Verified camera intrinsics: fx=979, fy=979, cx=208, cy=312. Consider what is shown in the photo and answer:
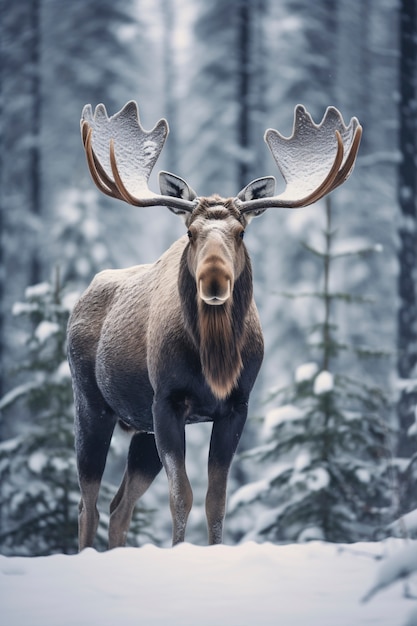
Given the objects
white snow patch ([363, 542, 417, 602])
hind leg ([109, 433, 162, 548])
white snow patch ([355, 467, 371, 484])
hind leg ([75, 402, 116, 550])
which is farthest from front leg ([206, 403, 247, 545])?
white snow patch ([355, 467, 371, 484])

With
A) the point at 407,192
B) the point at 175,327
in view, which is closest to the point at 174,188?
the point at 175,327

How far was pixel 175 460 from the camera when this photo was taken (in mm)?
5617

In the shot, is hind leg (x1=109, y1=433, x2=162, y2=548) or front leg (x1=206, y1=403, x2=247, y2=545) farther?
hind leg (x1=109, y1=433, x2=162, y2=548)

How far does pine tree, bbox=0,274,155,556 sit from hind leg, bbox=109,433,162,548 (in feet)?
12.9

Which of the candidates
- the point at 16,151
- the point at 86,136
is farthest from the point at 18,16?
the point at 86,136

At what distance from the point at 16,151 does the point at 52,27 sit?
287 cm

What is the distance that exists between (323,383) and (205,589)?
19.3 ft

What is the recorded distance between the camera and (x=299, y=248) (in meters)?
19.2

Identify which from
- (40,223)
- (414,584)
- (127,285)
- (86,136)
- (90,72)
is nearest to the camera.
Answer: (414,584)

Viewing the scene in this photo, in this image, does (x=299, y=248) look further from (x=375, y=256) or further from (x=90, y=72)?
(x=90, y=72)

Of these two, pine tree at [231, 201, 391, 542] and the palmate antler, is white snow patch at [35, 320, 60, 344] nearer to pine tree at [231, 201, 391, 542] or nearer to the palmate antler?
pine tree at [231, 201, 391, 542]

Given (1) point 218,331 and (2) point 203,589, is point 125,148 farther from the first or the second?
(2) point 203,589

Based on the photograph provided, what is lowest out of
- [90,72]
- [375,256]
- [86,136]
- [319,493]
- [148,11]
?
[319,493]

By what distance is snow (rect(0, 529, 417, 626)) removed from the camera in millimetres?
3883
